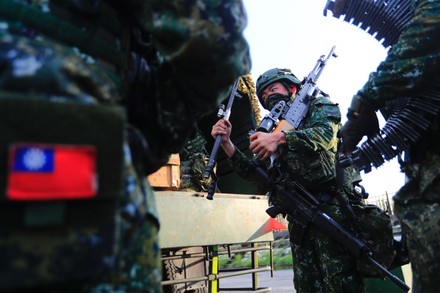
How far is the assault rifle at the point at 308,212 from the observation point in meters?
2.69

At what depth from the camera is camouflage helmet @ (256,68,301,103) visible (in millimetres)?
3473

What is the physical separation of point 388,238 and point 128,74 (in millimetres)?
2249

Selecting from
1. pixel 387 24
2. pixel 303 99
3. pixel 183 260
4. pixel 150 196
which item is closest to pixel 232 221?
pixel 183 260

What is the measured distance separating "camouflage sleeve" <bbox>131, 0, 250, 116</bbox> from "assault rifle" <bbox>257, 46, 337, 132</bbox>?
6.96 feet

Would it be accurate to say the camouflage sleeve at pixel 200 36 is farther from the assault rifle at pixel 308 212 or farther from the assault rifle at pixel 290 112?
the assault rifle at pixel 290 112

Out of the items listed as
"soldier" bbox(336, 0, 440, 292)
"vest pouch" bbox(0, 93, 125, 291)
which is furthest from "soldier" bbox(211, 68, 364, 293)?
"vest pouch" bbox(0, 93, 125, 291)

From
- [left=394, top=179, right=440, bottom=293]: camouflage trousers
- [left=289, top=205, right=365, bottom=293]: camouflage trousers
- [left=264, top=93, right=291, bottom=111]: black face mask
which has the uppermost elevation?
[left=264, top=93, right=291, bottom=111]: black face mask

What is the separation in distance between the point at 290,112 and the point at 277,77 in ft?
1.35

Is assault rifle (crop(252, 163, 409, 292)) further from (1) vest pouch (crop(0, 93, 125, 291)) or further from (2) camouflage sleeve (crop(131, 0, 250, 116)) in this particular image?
(1) vest pouch (crop(0, 93, 125, 291))

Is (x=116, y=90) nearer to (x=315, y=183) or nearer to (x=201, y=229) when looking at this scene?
Result: (x=315, y=183)

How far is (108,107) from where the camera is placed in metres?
0.71

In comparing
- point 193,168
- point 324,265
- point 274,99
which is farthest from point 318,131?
point 193,168

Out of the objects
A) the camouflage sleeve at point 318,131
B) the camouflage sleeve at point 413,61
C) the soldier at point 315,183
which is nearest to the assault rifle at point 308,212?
the soldier at point 315,183

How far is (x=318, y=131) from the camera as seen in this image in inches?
114
